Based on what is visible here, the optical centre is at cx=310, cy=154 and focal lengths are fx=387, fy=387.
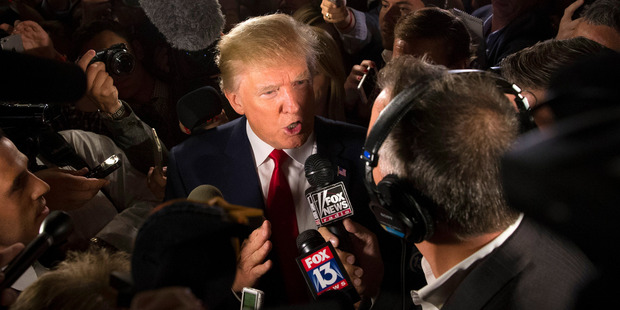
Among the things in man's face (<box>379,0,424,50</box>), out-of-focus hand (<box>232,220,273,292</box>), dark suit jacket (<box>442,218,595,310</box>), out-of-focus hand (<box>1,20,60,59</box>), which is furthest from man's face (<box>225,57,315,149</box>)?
man's face (<box>379,0,424,50</box>)

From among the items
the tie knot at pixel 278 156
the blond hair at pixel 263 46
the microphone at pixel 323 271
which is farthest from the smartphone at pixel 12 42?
the microphone at pixel 323 271

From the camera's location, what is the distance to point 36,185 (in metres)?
1.39

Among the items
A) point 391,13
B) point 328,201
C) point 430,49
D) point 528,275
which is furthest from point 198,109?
point 391,13

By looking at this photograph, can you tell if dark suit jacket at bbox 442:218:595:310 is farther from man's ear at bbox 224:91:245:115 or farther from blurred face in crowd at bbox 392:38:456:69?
blurred face in crowd at bbox 392:38:456:69

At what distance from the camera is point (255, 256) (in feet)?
4.80

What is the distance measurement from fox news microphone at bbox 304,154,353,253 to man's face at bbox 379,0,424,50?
6.61 ft

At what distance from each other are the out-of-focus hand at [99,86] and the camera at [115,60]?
25mm

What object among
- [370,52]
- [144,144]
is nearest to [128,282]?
[144,144]

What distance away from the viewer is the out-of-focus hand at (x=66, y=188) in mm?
1651

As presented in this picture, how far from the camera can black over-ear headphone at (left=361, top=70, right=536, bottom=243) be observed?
1.02 metres

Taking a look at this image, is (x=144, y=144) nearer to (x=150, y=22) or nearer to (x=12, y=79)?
(x=150, y=22)

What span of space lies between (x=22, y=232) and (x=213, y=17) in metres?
1.61

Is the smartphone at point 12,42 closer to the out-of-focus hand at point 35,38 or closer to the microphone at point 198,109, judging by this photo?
the out-of-focus hand at point 35,38

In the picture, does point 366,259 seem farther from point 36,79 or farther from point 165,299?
point 36,79
